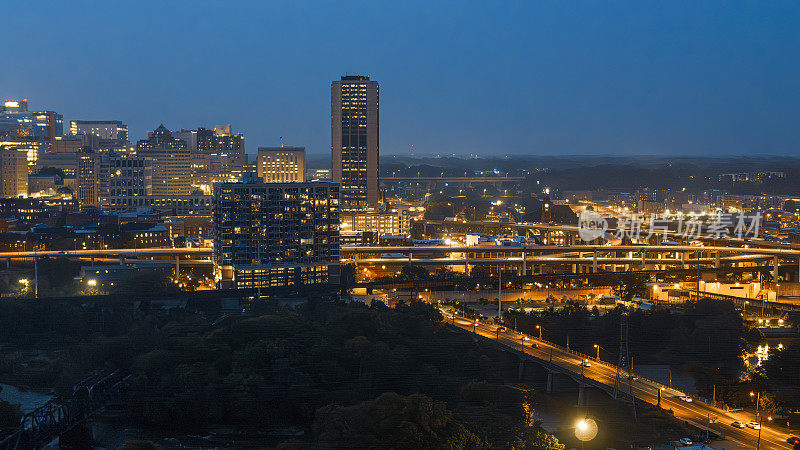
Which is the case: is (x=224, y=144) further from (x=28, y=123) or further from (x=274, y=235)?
(x=274, y=235)

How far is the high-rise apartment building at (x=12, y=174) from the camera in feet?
67.4

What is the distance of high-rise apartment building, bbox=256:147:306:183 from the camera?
20.8 m

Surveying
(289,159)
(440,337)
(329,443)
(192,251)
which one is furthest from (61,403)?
(289,159)

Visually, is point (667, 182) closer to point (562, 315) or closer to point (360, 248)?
point (360, 248)

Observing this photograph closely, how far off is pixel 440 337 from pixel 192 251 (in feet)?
18.9

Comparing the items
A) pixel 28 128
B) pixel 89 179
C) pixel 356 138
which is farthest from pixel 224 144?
pixel 356 138

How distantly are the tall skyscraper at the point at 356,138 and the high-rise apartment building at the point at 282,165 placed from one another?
130 centimetres

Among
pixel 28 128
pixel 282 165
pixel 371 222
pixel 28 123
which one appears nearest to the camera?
pixel 371 222

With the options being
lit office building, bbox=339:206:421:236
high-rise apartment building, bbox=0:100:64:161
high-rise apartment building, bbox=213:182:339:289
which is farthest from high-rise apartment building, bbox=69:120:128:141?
high-rise apartment building, bbox=213:182:339:289

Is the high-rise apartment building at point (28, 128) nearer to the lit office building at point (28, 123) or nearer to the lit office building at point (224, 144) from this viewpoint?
the lit office building at point (28, 123)

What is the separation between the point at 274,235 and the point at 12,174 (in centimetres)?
1345

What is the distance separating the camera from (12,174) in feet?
67.6

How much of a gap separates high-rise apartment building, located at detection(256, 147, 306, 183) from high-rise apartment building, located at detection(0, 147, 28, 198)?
5.45 metres

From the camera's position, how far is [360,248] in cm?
1169
